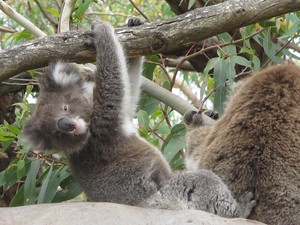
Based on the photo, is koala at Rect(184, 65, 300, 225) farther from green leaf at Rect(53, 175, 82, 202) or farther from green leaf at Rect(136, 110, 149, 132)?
green leaf at Rect(53, 175, 82, 202)

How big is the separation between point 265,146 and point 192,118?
1071mm

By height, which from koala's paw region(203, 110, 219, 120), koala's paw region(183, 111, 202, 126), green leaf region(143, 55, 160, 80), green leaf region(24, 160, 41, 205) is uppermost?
green leaf region(143, 55, 160, 80)

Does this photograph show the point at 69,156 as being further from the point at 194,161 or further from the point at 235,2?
the point at 235,2

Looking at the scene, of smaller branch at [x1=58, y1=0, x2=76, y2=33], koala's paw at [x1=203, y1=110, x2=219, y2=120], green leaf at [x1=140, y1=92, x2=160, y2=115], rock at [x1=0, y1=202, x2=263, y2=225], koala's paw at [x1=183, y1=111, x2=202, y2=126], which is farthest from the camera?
green leaf at [x1=140, y1=92, x2=160, y2=115]

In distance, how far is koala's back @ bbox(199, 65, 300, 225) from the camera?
3.35m

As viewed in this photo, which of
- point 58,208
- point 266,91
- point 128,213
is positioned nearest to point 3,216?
point 58,208

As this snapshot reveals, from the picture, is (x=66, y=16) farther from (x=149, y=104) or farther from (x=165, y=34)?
(x=165, y=34)

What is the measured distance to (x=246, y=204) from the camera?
11.2ft

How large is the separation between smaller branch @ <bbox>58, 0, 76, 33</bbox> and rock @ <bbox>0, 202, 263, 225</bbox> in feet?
5.38

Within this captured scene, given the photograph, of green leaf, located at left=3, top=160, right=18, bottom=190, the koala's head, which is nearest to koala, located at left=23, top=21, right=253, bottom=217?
the koala's head

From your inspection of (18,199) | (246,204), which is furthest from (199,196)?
(18,199)

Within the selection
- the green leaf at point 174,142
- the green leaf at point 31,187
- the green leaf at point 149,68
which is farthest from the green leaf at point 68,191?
the green leaf at point 149,68

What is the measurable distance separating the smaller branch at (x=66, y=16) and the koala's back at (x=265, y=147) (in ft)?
4.87

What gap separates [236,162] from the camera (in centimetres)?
348
